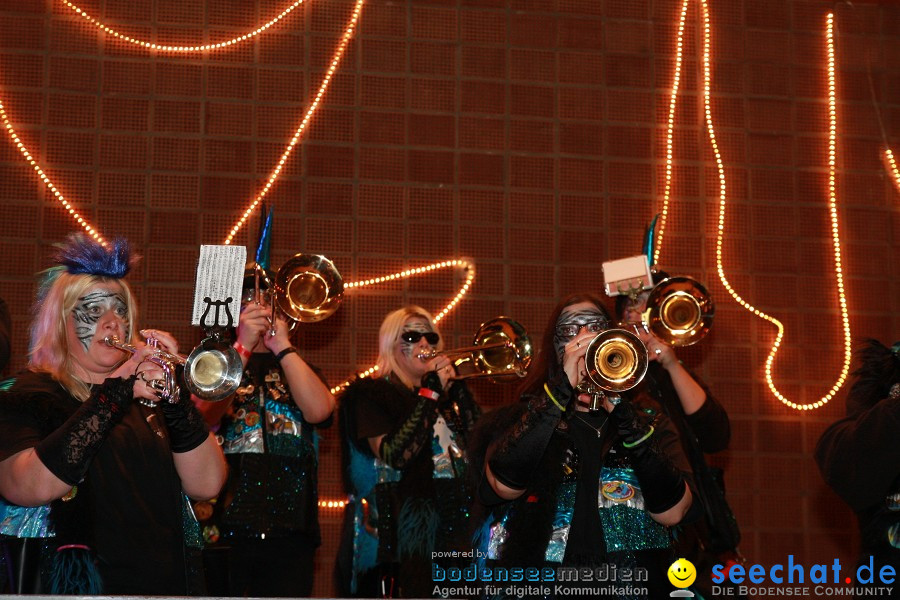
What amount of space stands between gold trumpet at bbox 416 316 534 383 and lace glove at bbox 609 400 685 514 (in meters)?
1.95

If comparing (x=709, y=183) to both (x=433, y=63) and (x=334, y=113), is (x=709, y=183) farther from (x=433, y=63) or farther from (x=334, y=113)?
(x=334, y=113)

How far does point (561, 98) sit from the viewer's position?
19.8 feet

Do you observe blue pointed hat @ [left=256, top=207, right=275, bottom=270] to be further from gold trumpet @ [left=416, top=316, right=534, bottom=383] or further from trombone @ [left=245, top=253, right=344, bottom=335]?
gold trumpet @ [left=416, top=316, right=534, bottom=383]

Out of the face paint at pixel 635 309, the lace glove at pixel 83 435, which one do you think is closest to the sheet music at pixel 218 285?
the lace glove at pixel 83 435

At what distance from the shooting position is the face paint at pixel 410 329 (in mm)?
4707

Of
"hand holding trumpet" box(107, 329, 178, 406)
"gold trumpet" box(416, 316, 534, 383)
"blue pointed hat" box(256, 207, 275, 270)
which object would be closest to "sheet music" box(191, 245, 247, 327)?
"hand holding trumpet" box(107, 329, 178, 406)

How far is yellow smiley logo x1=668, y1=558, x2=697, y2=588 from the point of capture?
300 cm

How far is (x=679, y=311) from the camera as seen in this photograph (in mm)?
5117

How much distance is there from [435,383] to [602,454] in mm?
1460

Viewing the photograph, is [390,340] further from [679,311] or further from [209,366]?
[209,366]

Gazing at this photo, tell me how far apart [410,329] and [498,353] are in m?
0.58

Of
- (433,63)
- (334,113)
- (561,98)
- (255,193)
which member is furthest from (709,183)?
(255,193)

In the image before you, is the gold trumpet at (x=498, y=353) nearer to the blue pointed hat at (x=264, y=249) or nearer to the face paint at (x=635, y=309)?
the face paint at (x=635, y=309)

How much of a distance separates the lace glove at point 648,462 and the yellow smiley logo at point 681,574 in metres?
0.15
